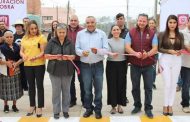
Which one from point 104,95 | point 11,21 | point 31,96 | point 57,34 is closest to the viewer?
point 57,34

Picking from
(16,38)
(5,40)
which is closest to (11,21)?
(16,38)

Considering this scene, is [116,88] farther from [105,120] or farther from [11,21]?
[11,21]

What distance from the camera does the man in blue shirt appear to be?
618 cm

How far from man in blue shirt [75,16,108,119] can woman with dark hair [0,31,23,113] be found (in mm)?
1267

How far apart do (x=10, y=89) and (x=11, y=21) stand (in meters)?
2.86

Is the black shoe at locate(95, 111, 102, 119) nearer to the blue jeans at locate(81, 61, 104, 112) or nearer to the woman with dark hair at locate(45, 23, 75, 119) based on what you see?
the blue jeans at locate(81, 61, 104, 112)

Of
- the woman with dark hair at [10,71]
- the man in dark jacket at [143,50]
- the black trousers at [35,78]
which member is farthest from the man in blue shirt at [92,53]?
the woman with dark hair at [10,71]

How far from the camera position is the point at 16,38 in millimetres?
7559

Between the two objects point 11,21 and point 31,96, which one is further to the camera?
point 11,21

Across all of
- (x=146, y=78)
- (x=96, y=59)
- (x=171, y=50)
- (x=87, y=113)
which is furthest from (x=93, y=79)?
(x=171, y=50)

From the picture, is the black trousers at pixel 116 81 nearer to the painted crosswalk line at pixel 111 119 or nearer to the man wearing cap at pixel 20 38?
the painted crosswalk line at pixel 111 119

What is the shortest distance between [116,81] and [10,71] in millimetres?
1992

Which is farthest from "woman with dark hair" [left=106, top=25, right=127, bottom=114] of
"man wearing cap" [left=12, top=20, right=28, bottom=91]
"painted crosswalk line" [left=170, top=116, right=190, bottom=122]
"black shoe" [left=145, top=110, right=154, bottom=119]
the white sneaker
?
"man wearing cap" [left=12, top=20, right=28, bottom=91]

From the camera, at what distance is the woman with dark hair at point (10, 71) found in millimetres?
6605
